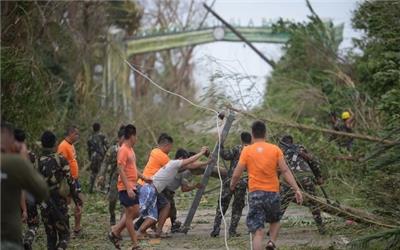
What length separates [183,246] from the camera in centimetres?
1166

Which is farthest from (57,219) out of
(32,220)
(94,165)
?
(94,165)

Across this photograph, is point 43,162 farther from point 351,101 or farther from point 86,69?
point 86,69

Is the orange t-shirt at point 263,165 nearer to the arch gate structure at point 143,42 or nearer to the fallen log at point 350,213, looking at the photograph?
the fallen log at point 350,213

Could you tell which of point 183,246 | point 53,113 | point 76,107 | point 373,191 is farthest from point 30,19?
point 373,191

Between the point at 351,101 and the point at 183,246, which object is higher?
the point at 351,101

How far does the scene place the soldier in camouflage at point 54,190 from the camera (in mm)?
9969

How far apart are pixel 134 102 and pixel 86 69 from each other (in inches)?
113

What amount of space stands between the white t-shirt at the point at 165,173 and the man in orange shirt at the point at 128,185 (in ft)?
2.67

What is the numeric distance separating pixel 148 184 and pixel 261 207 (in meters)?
2.83

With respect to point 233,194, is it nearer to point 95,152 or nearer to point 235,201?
point 235,201

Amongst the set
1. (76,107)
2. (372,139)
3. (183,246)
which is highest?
(76,107)

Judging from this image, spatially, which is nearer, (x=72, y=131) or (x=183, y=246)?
(x=183, y=246)

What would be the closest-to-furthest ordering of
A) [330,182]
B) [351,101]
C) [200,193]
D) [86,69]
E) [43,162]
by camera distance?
[43,162] → [200,193] → [330,182] → [351,101] → [86,69]

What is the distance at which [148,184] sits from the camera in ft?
39.0
